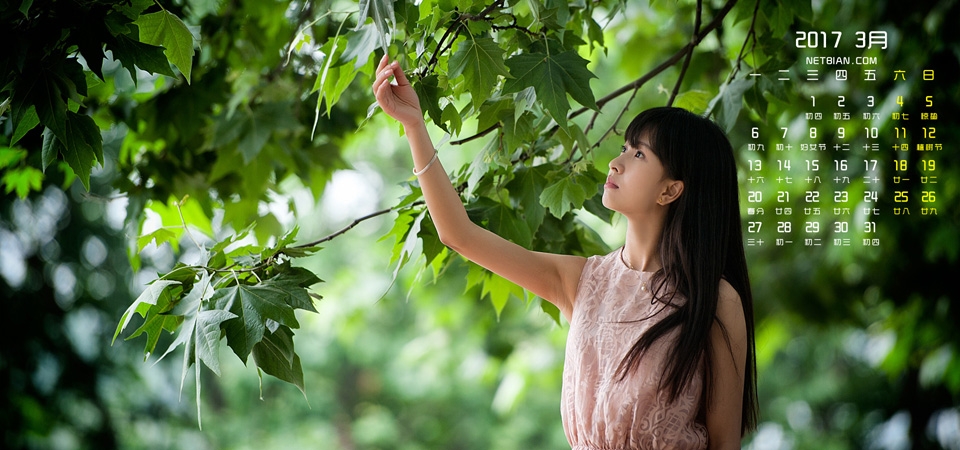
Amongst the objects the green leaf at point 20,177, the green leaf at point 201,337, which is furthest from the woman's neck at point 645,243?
the green leaf at point 20,177

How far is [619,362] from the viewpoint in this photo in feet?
3.61

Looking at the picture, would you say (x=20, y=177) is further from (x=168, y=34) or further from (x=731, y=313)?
(x=731, y=313)

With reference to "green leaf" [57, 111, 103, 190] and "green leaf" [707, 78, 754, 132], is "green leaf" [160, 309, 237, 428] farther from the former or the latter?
"green leaf" [707, 78, 754, 132]

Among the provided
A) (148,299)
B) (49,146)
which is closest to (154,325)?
(148,299)

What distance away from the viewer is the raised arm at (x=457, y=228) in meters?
1.06

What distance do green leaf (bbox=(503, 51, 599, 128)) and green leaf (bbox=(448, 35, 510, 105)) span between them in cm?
2

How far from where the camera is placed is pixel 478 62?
1.12 m

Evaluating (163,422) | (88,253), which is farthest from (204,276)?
(163,422)

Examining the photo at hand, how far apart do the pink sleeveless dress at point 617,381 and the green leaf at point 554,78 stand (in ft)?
0.83

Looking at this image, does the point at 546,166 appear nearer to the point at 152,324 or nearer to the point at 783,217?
the point at 152,324

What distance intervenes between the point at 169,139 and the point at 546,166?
1.05 m

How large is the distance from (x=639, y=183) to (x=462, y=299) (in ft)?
9.60
